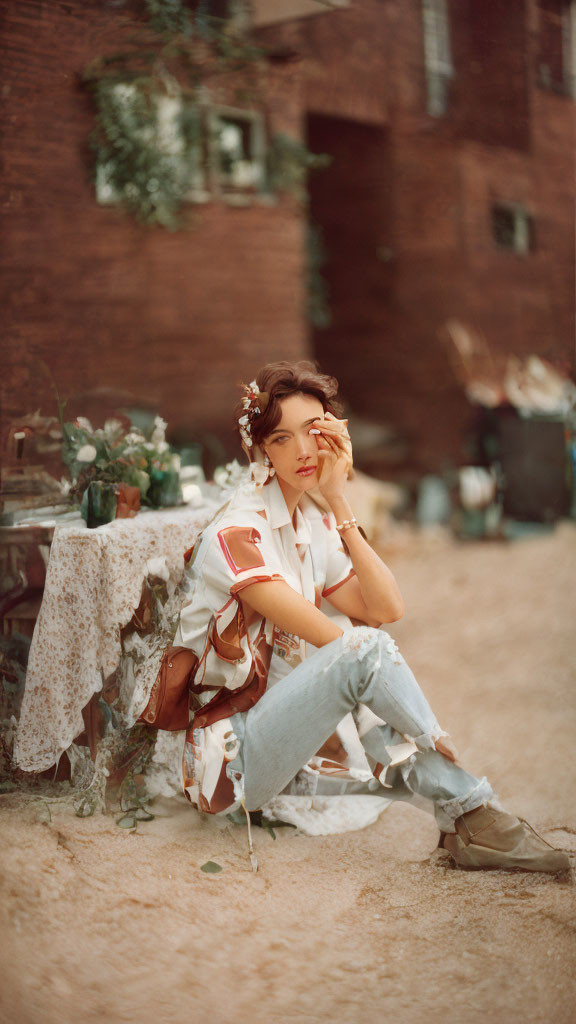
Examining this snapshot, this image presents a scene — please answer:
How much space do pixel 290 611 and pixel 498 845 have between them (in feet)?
2.96

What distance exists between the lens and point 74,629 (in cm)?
304

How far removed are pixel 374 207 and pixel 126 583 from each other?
7231 millimetres

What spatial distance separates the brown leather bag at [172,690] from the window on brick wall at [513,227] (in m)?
7.65

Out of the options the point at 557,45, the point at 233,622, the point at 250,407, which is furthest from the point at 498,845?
the point at 557,45

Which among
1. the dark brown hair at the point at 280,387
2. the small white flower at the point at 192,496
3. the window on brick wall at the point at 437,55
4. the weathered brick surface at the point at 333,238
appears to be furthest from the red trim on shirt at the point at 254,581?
the window on brick wall at the point at 437,55

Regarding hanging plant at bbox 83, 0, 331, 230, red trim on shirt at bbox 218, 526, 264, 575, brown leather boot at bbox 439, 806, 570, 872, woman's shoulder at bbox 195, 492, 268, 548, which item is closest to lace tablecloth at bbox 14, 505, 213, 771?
woman's shoulder at bbox 195, 492, 268, 548

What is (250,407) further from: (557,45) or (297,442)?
(557,45)

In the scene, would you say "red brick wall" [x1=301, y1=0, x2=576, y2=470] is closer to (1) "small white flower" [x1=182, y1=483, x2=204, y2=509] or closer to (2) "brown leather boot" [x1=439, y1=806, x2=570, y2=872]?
(1) "small white flower" [x1=182, y1=483, x2=204, y2=509]

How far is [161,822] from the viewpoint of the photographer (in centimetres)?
300

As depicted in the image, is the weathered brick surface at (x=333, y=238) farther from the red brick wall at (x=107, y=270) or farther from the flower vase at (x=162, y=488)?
the flower vase at (x=162, y=488)

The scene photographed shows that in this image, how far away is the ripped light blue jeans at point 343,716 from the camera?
8.16ft

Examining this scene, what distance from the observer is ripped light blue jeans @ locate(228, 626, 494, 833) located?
249 centimetres

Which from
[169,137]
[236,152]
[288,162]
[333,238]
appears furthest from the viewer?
[333,238]

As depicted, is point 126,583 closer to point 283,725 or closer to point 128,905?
point 283,725
